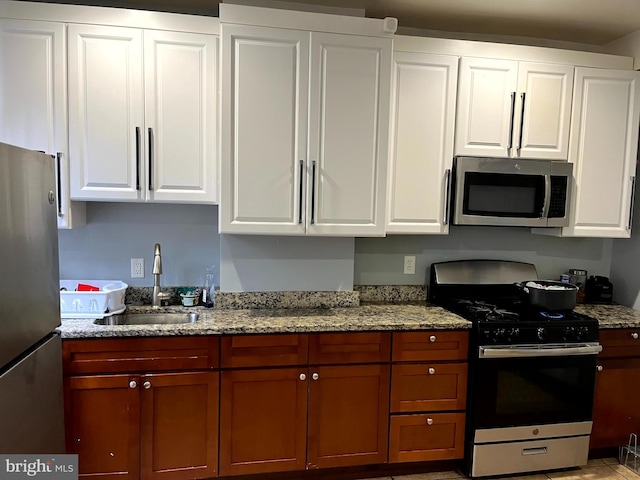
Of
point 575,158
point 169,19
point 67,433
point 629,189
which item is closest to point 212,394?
point 67,433

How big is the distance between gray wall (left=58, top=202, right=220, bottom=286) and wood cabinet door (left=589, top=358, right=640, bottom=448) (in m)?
2.37

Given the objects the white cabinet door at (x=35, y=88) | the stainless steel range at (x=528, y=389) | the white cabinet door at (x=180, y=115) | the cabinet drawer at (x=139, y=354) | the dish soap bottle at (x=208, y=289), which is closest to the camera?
the cabinet drawer at (x=139, y=354)

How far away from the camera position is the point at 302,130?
7.23ft

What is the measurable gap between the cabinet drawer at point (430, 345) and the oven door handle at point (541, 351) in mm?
111

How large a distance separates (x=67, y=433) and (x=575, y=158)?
3100mm

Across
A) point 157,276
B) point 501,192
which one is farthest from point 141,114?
point 501,192

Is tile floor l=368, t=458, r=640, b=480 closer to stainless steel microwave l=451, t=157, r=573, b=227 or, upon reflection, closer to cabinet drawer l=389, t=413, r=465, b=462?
cabinet drawer l=389, t=413, r=465, b=462

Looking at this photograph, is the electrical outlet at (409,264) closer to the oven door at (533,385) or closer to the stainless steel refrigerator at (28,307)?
the oven door at (533,385)

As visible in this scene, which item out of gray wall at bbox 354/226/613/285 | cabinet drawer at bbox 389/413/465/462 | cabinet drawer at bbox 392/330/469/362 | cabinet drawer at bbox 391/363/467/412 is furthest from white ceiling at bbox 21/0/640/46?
cabinet drawer at bbox 389/413/465/462

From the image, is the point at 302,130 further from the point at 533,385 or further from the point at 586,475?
the point at 586,475

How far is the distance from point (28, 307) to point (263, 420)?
131cm

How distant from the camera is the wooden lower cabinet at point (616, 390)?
2.48 m

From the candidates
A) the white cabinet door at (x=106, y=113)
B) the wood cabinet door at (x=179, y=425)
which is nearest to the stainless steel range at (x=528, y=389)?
the wood cabinet door at (x=179, y=425)

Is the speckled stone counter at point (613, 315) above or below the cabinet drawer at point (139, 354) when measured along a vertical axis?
above
